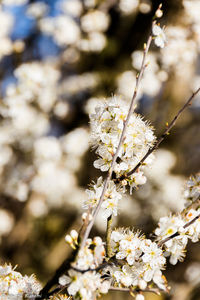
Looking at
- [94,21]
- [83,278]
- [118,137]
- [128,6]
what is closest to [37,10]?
[94,21]

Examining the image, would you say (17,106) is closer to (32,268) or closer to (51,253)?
(51,253)

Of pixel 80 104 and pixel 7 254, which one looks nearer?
pixel 80 104

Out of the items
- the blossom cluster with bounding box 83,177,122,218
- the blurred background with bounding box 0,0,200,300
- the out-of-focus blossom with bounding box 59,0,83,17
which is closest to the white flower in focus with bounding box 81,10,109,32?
the blurred background with bounding box 0,0,200,300

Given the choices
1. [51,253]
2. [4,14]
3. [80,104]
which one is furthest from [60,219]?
[4,14]

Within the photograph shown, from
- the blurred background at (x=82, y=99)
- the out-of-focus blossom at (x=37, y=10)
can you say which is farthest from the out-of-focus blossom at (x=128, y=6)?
the out-of-focus blossom at (x=37, y=10)

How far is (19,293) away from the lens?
967 millimetres

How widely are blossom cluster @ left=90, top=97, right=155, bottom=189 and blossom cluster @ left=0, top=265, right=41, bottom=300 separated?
471 millimetres

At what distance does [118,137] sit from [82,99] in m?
3.29

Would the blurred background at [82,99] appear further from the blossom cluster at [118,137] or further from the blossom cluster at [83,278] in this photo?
the blossom cluster at [83,278]

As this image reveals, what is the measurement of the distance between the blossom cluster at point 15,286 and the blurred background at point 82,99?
2151mm

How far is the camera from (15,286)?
973 mm

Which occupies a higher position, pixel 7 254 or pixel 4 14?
pixel 4 14

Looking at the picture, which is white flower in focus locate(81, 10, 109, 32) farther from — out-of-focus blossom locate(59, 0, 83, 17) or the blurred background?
out-of-focus blossom locate(59, 0, 83, 17)

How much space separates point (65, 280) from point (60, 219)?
504 centimetres
